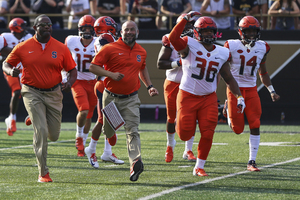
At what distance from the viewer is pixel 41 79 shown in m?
5.84

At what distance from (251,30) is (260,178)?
2.02 meters

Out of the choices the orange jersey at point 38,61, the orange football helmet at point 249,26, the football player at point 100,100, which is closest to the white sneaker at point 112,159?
the football player at point 100,100

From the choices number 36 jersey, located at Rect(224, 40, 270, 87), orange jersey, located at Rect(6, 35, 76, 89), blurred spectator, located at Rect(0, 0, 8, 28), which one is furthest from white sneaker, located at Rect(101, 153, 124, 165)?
blurred spectator, located at Rect(0, 0, 8, 28)

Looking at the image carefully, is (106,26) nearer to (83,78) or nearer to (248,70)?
(83,78)

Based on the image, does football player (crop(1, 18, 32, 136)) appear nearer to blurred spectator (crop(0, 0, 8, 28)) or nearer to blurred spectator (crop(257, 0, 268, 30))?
blurred spectator (crop(0, 0, 8, 28))

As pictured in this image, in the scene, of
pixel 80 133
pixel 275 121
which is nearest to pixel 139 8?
pixel 275 121

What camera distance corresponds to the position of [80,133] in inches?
319

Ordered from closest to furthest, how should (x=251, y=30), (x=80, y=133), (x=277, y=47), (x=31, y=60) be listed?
(x=31, y=60) → (x=251, y=30) → (x=80, y=133) → (x=277, y=47)

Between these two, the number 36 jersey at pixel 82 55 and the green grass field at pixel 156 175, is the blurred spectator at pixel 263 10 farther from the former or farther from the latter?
the number 36 jersey at pixel 82 55

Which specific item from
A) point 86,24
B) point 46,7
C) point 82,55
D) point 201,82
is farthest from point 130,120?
point 46,7

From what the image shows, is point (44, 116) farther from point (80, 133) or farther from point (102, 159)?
point (80, 133)

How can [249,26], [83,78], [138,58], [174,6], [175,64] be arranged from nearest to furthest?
[138,58], [175,64], [249,26], [83,78], [174,6]

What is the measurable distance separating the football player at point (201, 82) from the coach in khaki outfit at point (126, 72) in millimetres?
472

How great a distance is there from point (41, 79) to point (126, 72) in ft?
3.19
